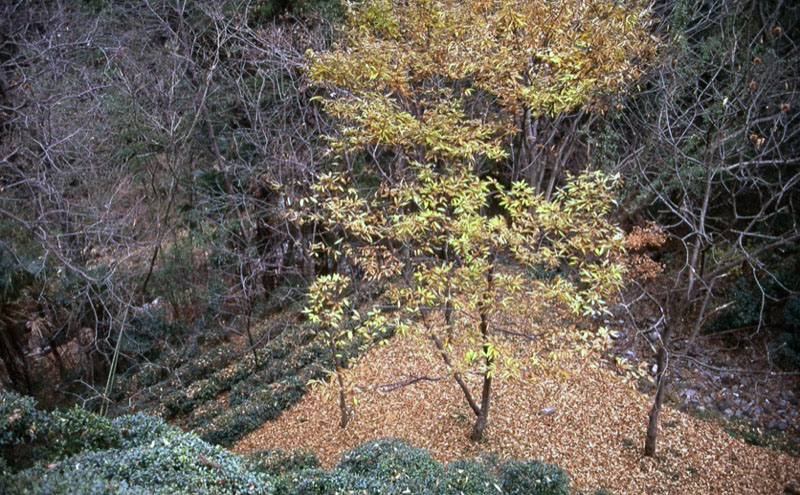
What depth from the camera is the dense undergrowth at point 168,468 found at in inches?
138

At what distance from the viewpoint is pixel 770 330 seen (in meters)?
10.1

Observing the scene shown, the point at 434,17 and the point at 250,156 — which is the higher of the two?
the point at 434,17

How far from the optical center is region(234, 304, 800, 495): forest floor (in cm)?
652

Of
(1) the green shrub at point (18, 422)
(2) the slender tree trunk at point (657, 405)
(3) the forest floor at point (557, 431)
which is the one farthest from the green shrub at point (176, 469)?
(2) the slender tree trunk at point (657, 405)

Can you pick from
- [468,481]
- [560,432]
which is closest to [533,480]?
[468,481]

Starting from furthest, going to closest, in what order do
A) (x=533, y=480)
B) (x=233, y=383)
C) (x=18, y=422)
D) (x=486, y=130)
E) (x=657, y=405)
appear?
1. (x=233, y=383)
2. (x=657, y=405)
3. (x=486, y=130)
4. (x=533, y=480)
5. (x=18, y=422)

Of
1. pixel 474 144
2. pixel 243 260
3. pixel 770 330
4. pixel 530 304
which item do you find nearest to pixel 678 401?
pixel 770 330

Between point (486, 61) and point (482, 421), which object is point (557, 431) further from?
point (486, 61)

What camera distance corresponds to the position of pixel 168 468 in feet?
12.3

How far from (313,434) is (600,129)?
Answer: 7947mm

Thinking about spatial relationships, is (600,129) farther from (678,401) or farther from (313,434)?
(313,434)

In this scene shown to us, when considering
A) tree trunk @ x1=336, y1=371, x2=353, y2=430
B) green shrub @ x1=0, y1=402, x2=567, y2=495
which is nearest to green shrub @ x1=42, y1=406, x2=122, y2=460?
green shrub @ x1=0, y1=402, x2=567, y2=495

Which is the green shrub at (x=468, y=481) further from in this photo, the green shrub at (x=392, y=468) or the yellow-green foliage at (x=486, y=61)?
the yellow-green foliage at (x=486, y=61)

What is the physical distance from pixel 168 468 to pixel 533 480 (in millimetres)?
3144
